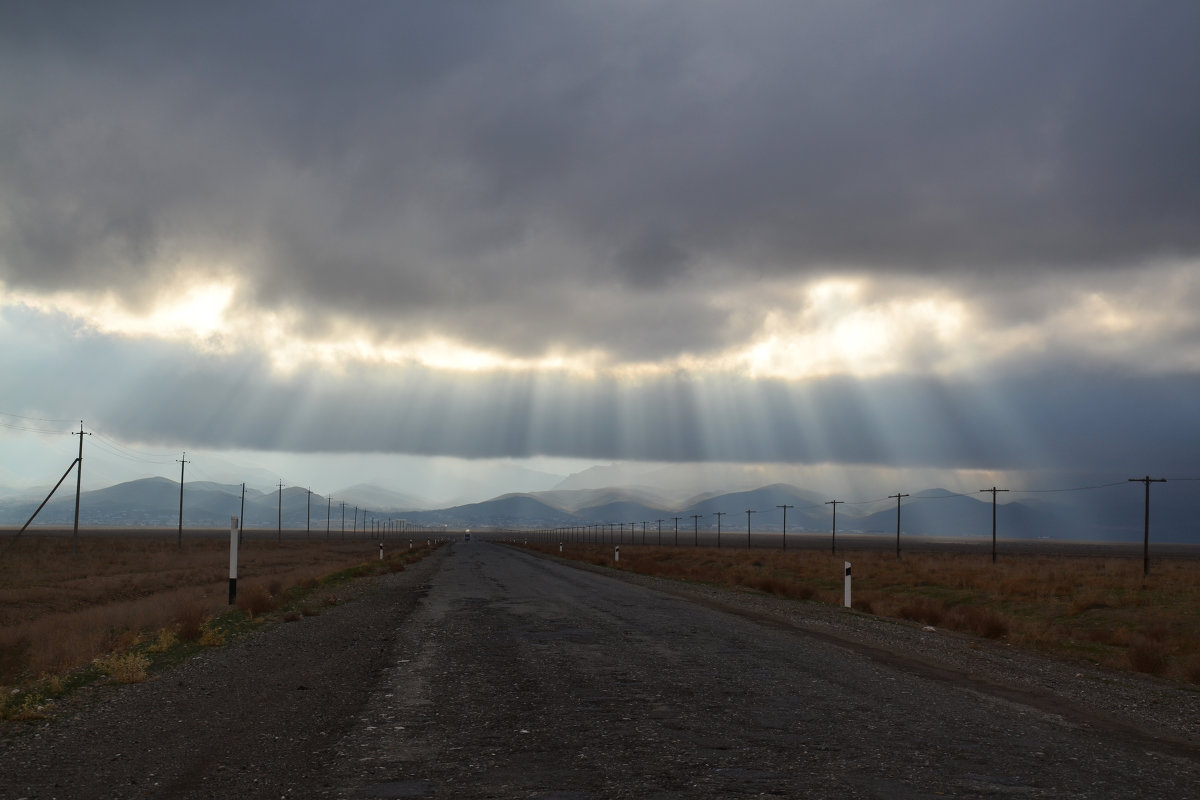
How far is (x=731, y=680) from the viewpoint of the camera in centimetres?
1019

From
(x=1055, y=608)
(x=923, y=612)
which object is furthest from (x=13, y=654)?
(x=1055, y=608)

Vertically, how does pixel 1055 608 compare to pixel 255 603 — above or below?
below

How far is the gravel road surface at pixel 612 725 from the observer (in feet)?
19.8

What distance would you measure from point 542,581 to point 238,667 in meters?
19.5

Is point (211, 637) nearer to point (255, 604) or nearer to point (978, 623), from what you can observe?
point (255, 604)

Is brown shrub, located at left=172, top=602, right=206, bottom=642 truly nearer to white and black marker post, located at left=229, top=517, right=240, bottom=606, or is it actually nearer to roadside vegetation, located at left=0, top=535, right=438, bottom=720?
roadside vegetation, located at left=0, top=535, right=438, bottom=720

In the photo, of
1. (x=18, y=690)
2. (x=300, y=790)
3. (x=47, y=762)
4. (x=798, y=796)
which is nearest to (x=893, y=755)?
(x=798, y=796)

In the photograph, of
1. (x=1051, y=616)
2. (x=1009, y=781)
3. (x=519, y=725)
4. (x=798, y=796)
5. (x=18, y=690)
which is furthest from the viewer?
(x=1051, y=616)

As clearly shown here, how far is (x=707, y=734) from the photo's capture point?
7.41m

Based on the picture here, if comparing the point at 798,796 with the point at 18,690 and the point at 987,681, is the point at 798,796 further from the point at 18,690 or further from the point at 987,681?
the point at 18,690

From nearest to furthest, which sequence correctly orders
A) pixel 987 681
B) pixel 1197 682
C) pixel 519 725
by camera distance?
pixel 519 725, pixel 987 681, pixel 1197 682

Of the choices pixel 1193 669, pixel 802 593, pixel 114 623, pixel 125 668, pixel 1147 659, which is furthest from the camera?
pixel 802 593

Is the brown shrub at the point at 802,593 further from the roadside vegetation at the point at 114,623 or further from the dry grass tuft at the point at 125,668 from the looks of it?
the dry grass tuft at the point at 125,668

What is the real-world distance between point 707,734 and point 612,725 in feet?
2.84
